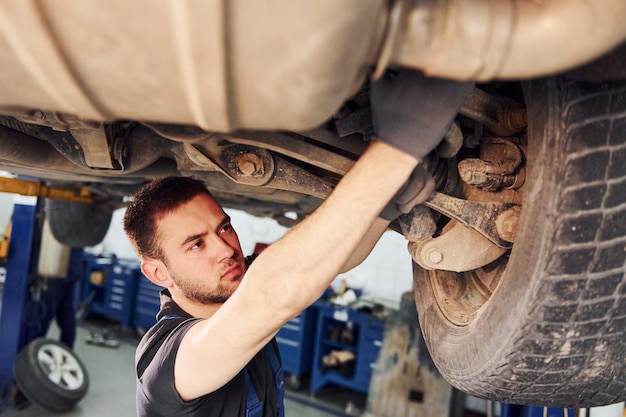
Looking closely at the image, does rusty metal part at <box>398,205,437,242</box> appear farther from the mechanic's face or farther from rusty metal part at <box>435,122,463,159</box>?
the mechanic's face

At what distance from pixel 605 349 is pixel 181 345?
0.74 m

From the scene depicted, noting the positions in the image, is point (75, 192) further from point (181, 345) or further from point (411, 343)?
point (411, 343)

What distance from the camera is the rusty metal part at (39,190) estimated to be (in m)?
2.37

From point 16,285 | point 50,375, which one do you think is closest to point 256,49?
point 16,285

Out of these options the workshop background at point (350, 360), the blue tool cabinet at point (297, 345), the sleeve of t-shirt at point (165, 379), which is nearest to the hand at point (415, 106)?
the sleeve of t-shirt at point (165, 379)

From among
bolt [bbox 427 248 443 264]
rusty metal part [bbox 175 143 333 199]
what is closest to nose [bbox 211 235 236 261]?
rusty metal part [bbox 175 143 333 199]

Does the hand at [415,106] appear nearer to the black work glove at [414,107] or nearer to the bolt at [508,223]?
the black work glove at [414,107]

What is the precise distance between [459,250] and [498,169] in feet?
0.63

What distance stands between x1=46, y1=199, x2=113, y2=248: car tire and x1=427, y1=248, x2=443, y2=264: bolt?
2386 mm

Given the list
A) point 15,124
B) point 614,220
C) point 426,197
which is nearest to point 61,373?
point 15,124

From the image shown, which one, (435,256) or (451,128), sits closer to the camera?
(451,128)

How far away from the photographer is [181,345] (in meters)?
0.90

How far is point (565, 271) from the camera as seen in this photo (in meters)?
0.70

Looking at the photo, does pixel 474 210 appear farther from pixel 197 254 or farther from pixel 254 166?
pixel 197 254
